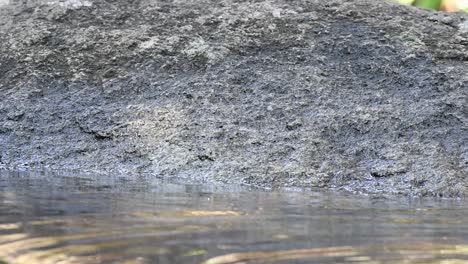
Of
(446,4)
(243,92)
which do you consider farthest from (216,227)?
(446,4)

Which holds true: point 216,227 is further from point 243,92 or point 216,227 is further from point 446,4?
point 446,4

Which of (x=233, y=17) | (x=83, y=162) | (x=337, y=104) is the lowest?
(x=83, y=162)

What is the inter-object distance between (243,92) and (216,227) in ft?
6.21

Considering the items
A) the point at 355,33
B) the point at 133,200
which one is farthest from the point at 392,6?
the point at 133,200

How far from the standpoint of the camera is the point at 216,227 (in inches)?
68.5

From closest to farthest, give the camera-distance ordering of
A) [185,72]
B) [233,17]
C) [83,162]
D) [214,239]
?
[214,239] < [83,162] < [185,72] < [233,17]

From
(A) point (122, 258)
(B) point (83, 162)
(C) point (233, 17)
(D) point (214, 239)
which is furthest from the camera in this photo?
(C) point (233, 17)

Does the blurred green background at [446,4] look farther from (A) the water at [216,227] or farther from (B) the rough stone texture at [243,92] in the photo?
(A) the water at [216,227]

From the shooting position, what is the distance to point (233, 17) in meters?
4.07

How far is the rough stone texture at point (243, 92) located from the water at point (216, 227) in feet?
1.69

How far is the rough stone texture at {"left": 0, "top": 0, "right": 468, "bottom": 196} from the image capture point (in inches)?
123

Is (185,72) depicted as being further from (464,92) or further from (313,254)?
(313,254)

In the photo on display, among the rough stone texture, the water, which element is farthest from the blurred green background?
the water

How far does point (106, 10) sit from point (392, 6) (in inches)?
65.5
